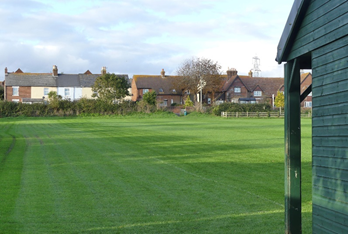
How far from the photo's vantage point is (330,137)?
21.3ft

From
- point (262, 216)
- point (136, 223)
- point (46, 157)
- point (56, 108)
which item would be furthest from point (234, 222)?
point (56, 108)

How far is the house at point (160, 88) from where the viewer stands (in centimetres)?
9775

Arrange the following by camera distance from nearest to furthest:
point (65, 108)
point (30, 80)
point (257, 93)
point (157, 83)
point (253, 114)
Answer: point (65, 108), point (253, 114), point (30, 80), point (157, 83), point (257, 93)

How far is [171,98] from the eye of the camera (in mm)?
97875

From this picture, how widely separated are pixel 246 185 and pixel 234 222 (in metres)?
3.67

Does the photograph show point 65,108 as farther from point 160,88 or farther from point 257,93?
point 257,93

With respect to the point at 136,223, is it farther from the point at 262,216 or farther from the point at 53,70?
the point at 53,70

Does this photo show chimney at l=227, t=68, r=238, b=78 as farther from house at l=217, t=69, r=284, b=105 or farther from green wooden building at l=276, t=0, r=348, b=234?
green wooden building at l=276, t=0, r=348, b=234

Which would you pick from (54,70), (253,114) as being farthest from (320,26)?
(54,70)

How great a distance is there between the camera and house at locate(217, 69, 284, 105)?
99062mm

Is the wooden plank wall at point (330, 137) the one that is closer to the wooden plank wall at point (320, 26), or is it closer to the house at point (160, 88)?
the wooden plank wall at point (320, 26)

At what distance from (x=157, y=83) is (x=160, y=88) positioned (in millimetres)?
1657

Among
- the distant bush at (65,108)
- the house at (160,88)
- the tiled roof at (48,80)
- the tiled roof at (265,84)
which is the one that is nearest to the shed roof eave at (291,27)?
the distant bush at (65,108)

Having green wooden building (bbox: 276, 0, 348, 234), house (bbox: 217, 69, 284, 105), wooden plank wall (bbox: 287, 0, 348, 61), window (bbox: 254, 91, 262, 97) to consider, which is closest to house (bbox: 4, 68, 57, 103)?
house (bbox: 217, 69, 284, 105)
